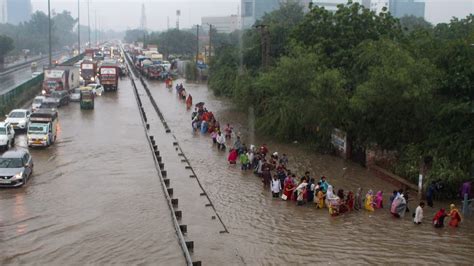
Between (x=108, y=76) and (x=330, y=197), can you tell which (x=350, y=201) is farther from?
(x=108, y=76)

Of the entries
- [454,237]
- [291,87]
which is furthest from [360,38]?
[454,237]

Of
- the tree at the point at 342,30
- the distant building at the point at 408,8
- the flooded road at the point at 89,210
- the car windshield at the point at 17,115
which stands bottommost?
the flooded road at the point at 89,210

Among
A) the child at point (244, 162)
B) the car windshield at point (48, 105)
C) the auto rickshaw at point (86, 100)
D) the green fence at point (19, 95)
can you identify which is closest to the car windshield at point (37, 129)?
the green fence at point (19, 95)

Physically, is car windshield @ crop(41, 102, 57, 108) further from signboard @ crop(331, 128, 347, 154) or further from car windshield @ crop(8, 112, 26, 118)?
signboard @ crop(331, 128, 347, 154)

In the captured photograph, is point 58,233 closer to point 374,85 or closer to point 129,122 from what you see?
point 374,85

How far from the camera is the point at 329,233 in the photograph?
51.1 ft

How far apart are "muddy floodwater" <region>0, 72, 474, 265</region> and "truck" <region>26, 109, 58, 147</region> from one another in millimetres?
495

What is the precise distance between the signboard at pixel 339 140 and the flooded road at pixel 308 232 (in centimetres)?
277

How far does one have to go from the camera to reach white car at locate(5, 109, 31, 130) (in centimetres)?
3105

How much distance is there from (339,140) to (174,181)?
895 centimetres

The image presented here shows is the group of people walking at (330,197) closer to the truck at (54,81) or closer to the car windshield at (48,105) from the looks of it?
the car windshield at (48,105)

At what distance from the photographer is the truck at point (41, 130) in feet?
89.3

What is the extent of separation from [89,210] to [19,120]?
52.9 feet

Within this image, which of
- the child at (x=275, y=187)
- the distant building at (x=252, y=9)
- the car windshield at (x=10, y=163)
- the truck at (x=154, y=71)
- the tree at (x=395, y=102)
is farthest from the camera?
the distant building at (x=252, y=9)
